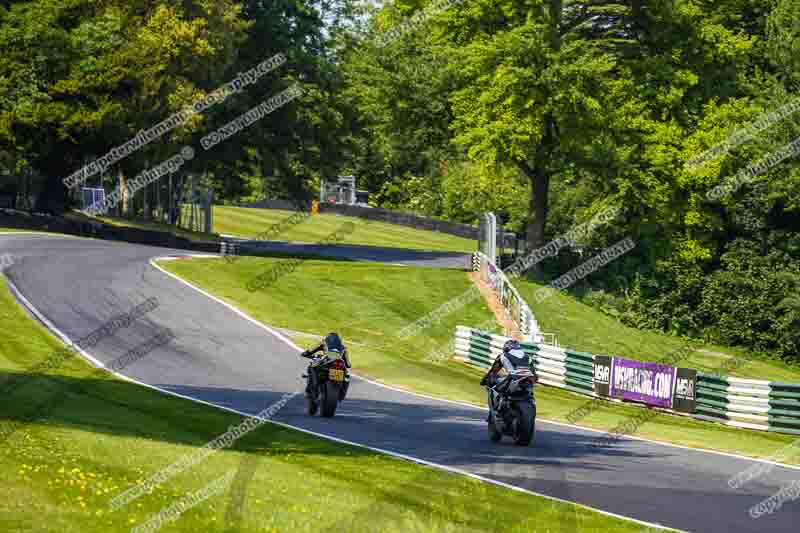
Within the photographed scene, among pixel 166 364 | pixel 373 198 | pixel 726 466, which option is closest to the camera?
pixel 726 466

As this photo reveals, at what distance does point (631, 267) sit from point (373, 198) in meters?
39.9

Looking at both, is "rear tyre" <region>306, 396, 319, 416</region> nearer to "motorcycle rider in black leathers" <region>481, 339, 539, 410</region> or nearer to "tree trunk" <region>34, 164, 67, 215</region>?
"motorcycle rider in black leathers" <region>481, 339, 539, 410</region>

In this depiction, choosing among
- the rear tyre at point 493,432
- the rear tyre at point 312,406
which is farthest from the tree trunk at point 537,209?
→ the rear tyre at point 493,432

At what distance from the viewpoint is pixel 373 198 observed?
93.6 metres

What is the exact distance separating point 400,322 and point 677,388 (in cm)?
1295

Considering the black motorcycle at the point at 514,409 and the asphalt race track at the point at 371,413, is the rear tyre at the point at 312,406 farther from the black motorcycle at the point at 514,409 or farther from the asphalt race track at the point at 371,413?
the black motorcycle at the point at 514,409

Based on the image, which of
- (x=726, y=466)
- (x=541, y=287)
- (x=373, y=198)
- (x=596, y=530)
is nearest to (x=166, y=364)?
(x=726, y=466)

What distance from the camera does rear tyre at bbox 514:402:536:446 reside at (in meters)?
17.7

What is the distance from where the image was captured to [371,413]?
2125 cm

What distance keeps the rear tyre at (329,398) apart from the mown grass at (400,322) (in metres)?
5.49

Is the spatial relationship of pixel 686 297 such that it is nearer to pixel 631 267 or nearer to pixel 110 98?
pixel 631 267

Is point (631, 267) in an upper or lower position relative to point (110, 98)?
lower

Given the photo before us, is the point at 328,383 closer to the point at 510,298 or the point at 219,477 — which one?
the point at 219,477

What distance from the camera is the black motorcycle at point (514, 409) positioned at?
1767cm
